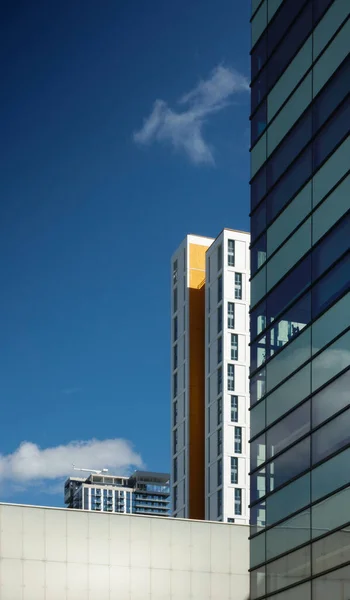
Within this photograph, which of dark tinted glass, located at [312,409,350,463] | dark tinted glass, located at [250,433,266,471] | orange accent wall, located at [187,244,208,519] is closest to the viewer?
dark tinted glass, located at [312,409,350,463]

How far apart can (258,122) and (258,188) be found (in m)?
2.07

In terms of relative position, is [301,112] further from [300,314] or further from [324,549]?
[324,549]

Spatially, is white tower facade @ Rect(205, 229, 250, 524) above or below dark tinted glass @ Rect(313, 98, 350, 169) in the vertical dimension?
above

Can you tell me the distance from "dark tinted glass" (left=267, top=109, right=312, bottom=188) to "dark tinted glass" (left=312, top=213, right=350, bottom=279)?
3.18 metres

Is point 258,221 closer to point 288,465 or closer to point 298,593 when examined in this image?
point 288,465

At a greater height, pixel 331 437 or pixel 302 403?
pixel 302 403

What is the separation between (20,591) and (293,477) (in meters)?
13.6

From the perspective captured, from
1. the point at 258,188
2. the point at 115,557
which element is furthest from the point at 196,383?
the point at 258,188

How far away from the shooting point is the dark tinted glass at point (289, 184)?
87.2 feet

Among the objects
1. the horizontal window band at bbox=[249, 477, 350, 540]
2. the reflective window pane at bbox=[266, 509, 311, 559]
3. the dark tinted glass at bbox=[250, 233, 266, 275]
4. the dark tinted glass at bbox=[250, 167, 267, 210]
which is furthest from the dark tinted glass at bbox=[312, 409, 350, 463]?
the dark tinted glass at bbox=[250, 167, 267, 210]

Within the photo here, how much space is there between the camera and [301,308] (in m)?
25.7

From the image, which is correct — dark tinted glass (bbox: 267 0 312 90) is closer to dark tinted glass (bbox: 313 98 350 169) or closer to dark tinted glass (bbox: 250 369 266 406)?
dark tinted glass (bbox: 313 98 350 169)

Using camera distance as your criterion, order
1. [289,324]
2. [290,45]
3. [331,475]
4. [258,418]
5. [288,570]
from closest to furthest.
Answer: [331,475], [288,570], [289,324], [258,418], [290,45]

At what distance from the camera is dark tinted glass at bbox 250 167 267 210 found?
2947cm
